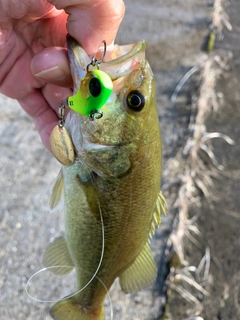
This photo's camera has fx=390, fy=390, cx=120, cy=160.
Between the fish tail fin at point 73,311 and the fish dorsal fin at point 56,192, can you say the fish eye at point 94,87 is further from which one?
the fish tail fin at point 73,311

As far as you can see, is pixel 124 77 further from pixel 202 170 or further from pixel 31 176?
pixel 202 170

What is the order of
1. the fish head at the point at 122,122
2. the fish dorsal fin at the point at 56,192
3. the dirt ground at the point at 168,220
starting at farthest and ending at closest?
the dirt ground at the point at 168,220, the fish dorsal fin at the point at 56,192, the fish head at the point at 122,122

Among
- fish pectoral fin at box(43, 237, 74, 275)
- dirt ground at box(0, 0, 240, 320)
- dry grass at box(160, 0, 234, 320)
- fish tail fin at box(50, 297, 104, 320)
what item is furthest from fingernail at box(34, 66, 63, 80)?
dry grass at box(160, 0, 234, 320)

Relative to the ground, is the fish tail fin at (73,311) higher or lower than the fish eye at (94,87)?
lower

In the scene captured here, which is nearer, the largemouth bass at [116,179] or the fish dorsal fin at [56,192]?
the largemouth bass at [116,179]

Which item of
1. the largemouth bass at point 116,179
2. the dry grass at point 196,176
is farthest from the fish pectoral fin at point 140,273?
the dry grass at point 196,176

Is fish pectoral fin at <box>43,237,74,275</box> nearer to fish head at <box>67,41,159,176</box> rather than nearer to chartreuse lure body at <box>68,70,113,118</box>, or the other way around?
fish head at <box>67,41,159,176</box>
